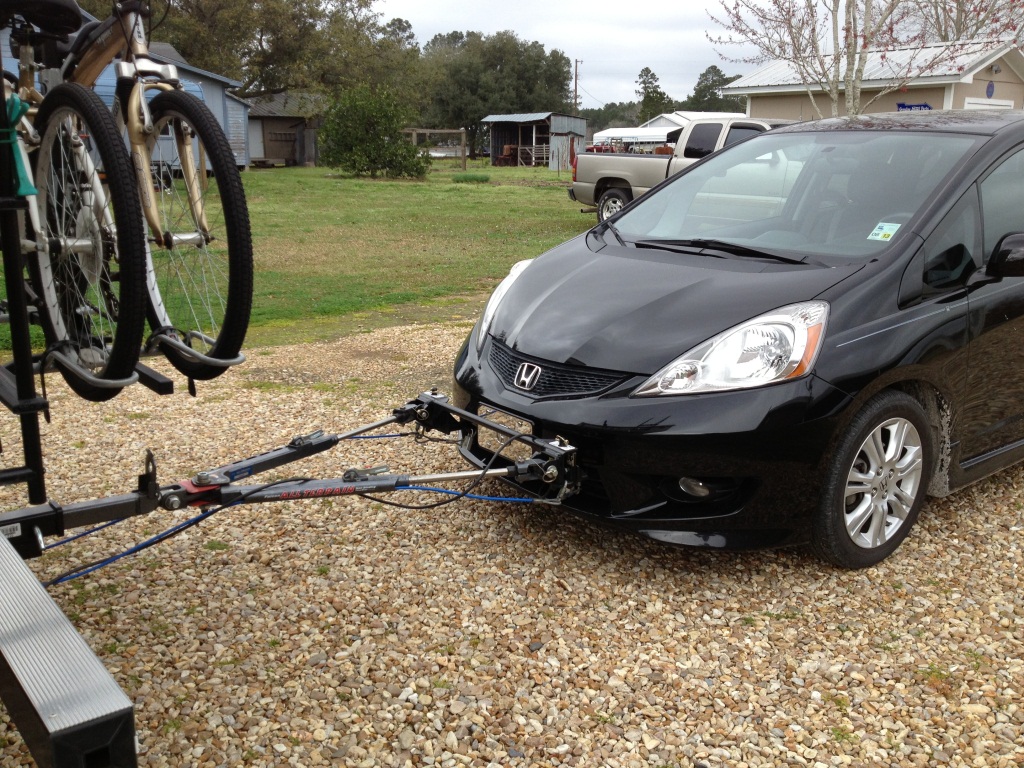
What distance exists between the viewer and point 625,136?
31.9 meters

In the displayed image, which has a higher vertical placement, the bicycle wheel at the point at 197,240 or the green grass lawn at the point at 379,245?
the bicycle wheel at the point at 197,240

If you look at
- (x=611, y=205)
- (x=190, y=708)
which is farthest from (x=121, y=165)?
(x=611, y=205)

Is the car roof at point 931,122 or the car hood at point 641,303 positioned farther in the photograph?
the car roof at point 931,122

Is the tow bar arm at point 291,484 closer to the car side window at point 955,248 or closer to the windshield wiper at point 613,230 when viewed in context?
the windshield wiper at point 613,230

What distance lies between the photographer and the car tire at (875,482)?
3.53 metres

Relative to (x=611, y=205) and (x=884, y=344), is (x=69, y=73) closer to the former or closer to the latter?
(x=884, y=344)

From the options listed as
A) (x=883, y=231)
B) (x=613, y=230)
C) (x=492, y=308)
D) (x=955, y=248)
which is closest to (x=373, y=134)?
(x=613, y=230)

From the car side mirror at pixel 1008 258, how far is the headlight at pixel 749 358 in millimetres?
897

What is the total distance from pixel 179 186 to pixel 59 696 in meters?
2.17

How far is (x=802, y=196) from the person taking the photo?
4539mm

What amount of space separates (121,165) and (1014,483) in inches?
171

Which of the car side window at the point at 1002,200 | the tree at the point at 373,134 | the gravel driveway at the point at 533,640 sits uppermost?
the tree at the point at 373,134

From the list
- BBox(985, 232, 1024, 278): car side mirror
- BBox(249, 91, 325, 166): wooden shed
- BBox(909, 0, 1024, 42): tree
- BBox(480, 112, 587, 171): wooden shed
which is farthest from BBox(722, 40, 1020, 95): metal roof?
BBox(480, 112, 587, 171): wooden shed

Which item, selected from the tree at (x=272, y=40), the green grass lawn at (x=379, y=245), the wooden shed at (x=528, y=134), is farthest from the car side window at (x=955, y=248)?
the wooden shed at (x=528, y=134)
